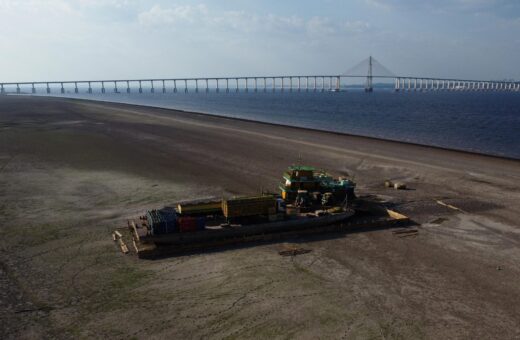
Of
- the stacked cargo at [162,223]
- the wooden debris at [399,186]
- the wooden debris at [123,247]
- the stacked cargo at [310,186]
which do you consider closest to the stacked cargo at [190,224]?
the stacked cargo at [162,223]

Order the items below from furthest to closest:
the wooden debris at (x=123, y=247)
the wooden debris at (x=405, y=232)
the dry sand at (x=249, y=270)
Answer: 1. the wooden debris at (x=405, y=232)
2. the wooden debris at (x=123, y=247)
3. the dry sand at (x=249, y=270)

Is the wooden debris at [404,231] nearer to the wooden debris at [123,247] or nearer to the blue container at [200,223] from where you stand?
the blue container at [200,223]

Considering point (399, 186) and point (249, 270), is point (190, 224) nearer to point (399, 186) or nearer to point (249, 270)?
point (249, 270)

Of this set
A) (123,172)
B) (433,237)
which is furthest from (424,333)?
(123,172)

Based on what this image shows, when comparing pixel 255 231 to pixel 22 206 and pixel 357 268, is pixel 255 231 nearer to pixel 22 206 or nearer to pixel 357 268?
pixel 357 268

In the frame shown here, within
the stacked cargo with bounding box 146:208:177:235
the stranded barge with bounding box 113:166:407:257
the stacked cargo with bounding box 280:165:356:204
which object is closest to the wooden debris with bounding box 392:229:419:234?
the stranded barge with bounding box 113:166:407:257
